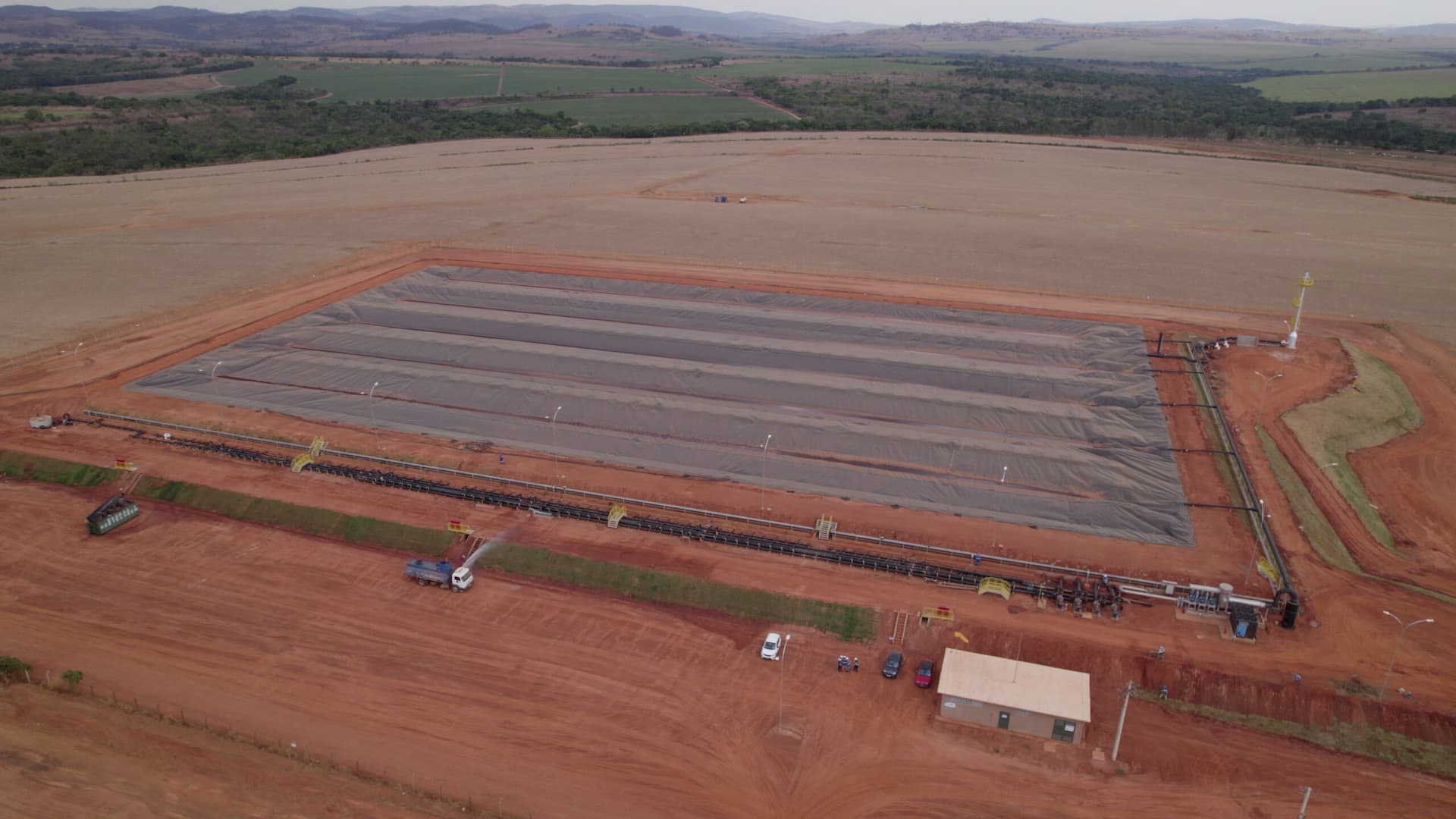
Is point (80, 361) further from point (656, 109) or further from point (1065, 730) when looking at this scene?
point (656, 109)

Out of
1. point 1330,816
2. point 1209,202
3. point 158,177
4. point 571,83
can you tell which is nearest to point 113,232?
point 158,177

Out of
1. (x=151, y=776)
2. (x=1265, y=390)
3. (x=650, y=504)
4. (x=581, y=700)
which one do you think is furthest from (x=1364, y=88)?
(x=151, y=776)

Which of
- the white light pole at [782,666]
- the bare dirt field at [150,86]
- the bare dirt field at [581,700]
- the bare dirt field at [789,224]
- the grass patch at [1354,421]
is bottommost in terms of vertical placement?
the bare dirt field at [581,700]

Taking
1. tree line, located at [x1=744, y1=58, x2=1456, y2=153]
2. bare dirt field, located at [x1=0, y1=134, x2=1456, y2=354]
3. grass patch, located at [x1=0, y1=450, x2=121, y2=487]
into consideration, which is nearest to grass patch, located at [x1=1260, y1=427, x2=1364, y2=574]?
bare dirt field, located at [x1=0, y1=134, x2=1456, y2=354]

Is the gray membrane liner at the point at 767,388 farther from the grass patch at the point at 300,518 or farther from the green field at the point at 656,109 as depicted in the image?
the green field at the point at 656,109

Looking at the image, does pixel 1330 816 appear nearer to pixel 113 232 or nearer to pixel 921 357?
pixel 921 357

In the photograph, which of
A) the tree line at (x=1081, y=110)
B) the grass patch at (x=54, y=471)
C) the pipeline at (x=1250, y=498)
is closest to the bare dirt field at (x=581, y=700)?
the pipeline at (x=1250, y=498)
